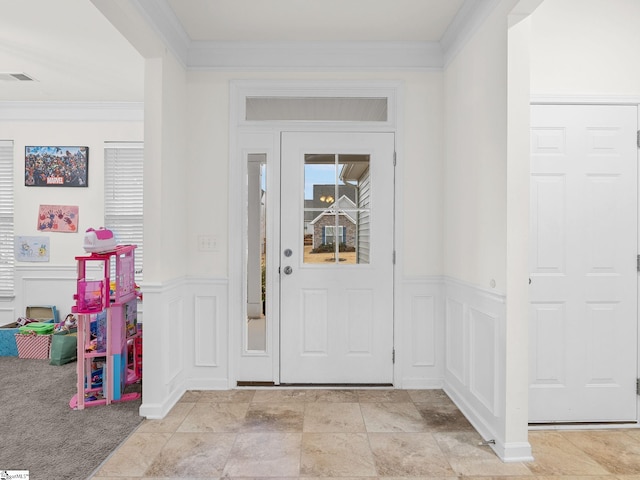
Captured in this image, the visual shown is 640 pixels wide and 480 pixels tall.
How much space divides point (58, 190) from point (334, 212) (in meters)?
3.12

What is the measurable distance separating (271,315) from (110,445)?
1.35 meters

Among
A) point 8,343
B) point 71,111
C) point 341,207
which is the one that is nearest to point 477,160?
point 341,207

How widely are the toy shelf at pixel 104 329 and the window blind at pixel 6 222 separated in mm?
2118

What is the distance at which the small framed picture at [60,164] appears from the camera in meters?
4.45

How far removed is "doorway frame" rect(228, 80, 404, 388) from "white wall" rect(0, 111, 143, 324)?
68.7 inches

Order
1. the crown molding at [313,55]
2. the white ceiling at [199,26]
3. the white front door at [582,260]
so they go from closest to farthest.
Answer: the white front door at [582,260]
the white ceiling at [199,26]
the crown molding at [313,55]

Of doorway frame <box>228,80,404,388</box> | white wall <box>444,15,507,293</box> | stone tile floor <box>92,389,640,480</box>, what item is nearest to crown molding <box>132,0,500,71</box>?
doorway frame <box>228,80,404,388</box>

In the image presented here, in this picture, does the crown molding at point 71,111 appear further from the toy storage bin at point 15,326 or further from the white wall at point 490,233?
the white wall at point 490,233

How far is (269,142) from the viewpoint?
3.30 meters

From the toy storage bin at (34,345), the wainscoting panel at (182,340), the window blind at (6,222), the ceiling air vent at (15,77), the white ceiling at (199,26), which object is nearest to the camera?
the white ceiling at (199,26)

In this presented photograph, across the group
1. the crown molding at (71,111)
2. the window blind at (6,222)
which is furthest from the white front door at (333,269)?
the window blind at (6,222)

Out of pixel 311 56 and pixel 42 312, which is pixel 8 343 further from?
pixel 311 56

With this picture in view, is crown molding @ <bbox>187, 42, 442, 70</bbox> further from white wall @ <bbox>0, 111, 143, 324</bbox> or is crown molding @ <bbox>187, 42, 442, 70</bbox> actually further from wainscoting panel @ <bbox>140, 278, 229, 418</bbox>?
wainscoting panel @ <bbox>140, 278, 229, 418</bbox>

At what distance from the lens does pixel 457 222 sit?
2.99m
